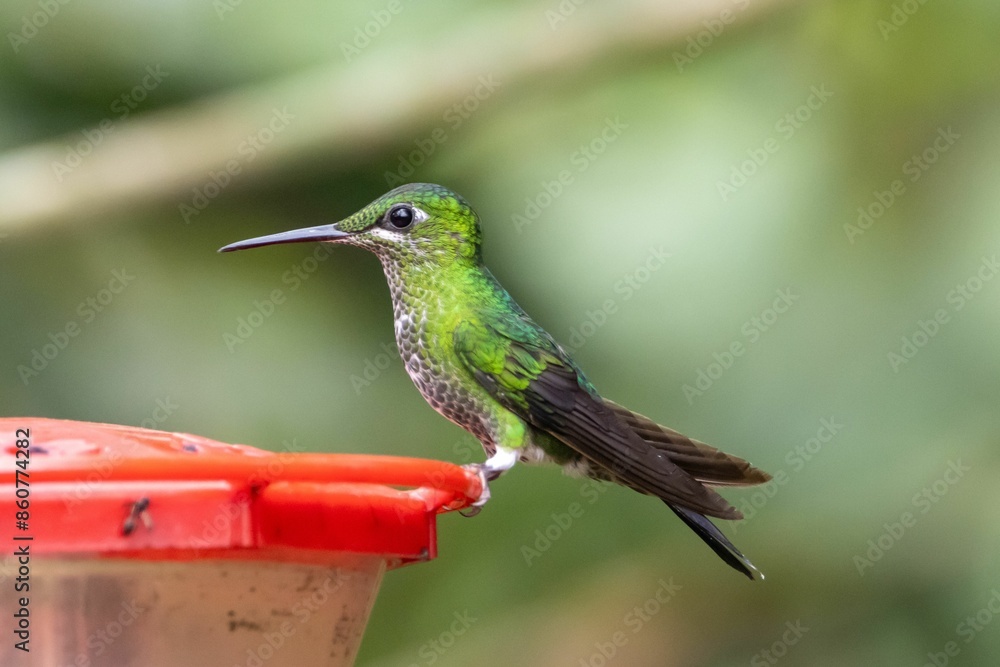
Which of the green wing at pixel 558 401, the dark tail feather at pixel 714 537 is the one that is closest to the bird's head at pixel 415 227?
the green wing at pixel 558 401

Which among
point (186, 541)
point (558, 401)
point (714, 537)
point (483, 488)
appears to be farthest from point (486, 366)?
point (186, 541)

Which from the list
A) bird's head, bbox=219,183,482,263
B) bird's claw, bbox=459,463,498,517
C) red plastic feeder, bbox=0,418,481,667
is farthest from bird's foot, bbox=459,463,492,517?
bird's head, bbox=219,183,482,263

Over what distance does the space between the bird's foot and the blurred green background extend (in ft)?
6.33

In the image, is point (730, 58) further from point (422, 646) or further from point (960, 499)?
point (422, 646)

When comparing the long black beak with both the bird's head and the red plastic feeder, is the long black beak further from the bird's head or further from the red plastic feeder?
the red plastic feeder

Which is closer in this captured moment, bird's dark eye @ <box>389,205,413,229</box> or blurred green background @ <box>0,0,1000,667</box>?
bird's dark eye @ <box>389,205,413,229</box>

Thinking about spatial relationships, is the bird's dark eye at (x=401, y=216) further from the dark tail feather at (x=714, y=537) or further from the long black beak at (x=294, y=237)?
the dark tail feather at (x=714, y=537)

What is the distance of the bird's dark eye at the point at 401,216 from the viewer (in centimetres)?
300

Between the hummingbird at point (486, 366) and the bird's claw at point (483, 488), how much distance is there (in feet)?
0.32

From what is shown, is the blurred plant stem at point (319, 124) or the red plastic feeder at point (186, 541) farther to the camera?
the blurred plant stem at point (319, 124)

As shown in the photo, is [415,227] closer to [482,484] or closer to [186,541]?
[482,484]

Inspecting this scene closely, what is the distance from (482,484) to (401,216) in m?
0.98

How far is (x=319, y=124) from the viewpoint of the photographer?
14.7ft

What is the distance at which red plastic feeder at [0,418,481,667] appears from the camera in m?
1.74
